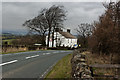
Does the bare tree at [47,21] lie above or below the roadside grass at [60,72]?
above

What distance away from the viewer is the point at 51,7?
40.3 meters

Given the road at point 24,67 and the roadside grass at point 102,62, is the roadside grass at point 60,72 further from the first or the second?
the roadside grass at point 102,62

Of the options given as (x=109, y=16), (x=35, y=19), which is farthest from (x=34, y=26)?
(x=109, y=16)

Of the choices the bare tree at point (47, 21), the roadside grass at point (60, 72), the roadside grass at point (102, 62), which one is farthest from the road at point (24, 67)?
the bare tree at point (47, 21)

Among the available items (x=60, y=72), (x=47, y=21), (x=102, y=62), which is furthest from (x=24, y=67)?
(x=47, y=21)

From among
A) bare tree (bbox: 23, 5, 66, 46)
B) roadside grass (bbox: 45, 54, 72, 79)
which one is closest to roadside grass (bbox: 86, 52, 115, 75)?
roadside grass (bbox: 45, 54, 72, 79)

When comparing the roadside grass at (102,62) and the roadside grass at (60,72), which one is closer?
the roadside grass at (60,72)

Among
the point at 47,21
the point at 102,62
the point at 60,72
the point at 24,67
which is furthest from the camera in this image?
the point at 47,21

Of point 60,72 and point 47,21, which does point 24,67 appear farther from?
point 47,21

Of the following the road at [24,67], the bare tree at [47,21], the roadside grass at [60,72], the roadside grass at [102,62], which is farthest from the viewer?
the bare tree at [47,21]

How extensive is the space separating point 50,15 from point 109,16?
2896 cm

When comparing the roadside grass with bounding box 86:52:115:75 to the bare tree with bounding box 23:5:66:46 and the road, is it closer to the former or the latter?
the road

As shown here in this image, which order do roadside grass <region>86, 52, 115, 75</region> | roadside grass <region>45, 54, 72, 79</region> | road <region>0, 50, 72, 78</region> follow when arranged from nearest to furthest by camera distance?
roadside grass <region>45, 54, 72, 79</region>
road <region>0, 50, 72, 78</region>
roadside grass <region>86, 52, 115, 75</region>

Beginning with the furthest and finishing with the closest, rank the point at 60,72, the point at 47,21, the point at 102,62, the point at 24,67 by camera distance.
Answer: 1. the point at 47,21
2. the point at 102,62
3. the point at 24,67
4. the point at 60,72
